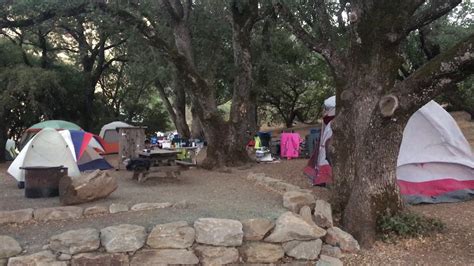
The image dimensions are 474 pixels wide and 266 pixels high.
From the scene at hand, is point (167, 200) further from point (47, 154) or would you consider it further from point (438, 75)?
point (438, 75)

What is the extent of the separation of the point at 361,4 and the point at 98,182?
4.52 m

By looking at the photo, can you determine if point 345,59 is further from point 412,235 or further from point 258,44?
point 258,44

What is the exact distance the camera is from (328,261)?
5.43 meters

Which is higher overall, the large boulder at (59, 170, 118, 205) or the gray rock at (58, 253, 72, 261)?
the large boulder at (59, 170, 118, 205)

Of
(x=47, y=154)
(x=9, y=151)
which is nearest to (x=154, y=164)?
(x=47, y=154)

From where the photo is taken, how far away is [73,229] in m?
5.36

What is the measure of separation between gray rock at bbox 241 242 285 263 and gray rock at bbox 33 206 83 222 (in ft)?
7.25

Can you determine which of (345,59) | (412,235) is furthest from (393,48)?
(412,235)

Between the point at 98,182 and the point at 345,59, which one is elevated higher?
the point at 345,59

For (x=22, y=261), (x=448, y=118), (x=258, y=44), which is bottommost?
(x=22, y=261)

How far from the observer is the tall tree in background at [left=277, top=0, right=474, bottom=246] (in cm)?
542

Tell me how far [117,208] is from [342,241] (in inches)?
116

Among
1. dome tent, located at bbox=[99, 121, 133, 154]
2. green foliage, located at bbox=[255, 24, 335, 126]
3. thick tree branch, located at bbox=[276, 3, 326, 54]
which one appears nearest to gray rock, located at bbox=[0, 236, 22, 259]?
thick tree branch, located at bbox=[276, 3, 326, 54]

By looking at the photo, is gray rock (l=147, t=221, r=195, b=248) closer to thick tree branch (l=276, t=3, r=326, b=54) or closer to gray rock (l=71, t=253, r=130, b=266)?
gray rock (l=71, t=253, r=130, b=266)
